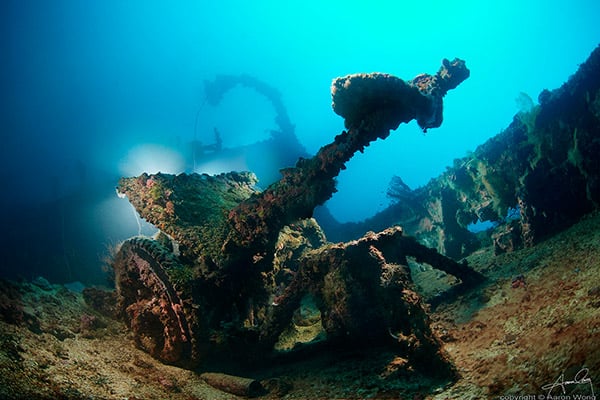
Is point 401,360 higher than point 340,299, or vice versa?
point 340,299

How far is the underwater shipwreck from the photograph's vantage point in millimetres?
4039

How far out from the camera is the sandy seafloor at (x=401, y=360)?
3205 millimetres

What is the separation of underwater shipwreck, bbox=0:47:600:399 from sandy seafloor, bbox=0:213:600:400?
35 mm

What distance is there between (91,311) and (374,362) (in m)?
6.87

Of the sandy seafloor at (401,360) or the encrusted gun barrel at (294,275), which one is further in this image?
the encrusted gun barrel at (294,275)
